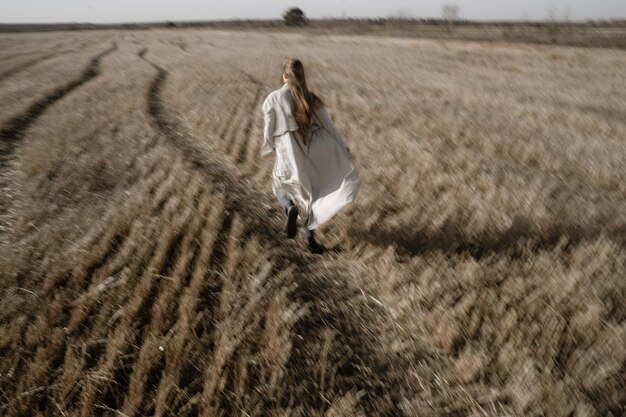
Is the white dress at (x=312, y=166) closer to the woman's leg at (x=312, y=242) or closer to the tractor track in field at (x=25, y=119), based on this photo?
the woman's leg at (x=312, y=242)

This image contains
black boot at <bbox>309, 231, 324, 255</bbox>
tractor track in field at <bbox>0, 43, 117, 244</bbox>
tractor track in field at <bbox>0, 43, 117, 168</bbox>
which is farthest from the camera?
tractor track in field at <bbox>0, 43, 117, 168</bbox>

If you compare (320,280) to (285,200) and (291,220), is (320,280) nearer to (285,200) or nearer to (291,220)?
(291,220)

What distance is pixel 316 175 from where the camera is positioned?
3918 millimetres

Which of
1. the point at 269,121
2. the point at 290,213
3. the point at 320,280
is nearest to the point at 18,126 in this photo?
the point at 269,121

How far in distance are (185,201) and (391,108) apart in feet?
18.2

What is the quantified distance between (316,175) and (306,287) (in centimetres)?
106

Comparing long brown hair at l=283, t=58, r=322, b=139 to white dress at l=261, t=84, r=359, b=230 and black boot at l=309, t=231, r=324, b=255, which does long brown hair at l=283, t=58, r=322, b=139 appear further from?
black boot at l=309, t=231, r=324, b=255

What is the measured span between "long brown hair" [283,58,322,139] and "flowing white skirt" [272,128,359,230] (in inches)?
5.4

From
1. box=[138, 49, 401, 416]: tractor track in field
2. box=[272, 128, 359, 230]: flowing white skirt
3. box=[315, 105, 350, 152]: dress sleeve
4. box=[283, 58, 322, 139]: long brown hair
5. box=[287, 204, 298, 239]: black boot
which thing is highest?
box=[283, 58, 322, 139]: long brown hair

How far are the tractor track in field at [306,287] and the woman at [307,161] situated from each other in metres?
0.33

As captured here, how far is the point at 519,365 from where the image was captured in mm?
2553

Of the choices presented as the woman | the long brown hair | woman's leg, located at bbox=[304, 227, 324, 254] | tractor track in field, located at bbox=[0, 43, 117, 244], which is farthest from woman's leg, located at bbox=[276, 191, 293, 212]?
tractor track in field, located at bbox=[0, 43, 117, 244]

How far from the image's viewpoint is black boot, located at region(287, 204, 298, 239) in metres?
3.88

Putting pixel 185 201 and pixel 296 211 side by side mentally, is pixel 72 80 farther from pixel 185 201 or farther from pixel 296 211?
pixel 296 211
